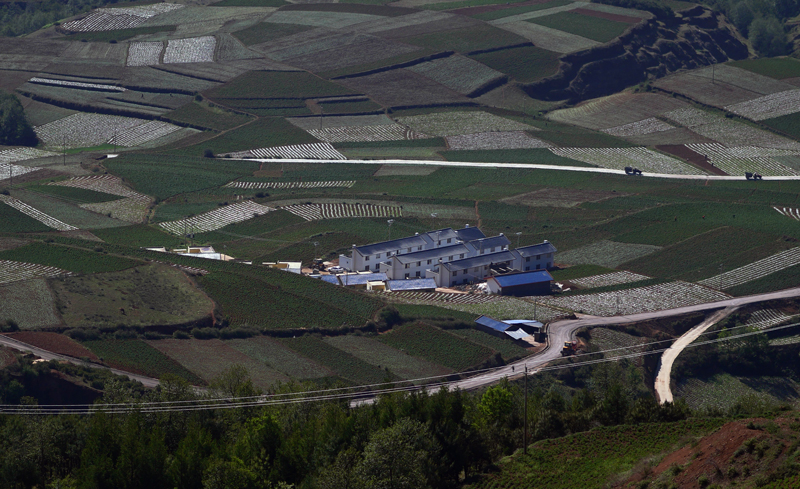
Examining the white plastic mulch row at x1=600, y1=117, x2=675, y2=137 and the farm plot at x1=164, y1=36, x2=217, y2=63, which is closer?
the white plastic mulch row at x1=600, y1=117, x2=675, y2=137

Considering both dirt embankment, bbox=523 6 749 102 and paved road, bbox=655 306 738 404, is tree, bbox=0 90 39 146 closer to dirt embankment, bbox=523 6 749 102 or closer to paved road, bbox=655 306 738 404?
dirt embankment, bbox=523 6 749 102

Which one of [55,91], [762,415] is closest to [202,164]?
[55,91]

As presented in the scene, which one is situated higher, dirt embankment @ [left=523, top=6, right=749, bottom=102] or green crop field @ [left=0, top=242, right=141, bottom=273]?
dirt embankment @ [left=523, top=6, right=749, bottom=102]

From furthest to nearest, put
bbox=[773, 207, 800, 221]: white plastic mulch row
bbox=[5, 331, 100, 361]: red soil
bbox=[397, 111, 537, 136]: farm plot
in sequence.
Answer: bbox=[397, 111, 537, 136]: farm plot → bbox=[773, 207, 800, 221]: white plastic mulch row → bbox=[5, 331, 100, 361]: red soil

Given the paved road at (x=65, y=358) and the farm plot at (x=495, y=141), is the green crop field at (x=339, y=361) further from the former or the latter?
the farm plot at (x=495, y=141)

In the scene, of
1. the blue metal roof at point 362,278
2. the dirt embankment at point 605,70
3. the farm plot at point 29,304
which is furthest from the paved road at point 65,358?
the dirt embankment at point 605,70

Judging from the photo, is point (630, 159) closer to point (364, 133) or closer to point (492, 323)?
point (364, 133)

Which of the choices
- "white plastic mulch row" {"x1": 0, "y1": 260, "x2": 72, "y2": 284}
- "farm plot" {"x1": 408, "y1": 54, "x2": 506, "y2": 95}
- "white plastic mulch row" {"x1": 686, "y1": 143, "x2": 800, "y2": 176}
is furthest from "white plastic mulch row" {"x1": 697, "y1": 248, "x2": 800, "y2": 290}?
"farm plot" {"x1": 408, "y1": 54, "x2": 506, "y2": 95}

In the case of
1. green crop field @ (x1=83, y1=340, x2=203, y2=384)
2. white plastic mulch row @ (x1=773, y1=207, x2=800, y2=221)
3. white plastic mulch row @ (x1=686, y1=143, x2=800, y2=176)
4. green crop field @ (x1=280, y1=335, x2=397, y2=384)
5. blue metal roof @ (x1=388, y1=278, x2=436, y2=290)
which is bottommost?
blue metal roof @ (x1=388, y1=278, x2=436, y2=290)
